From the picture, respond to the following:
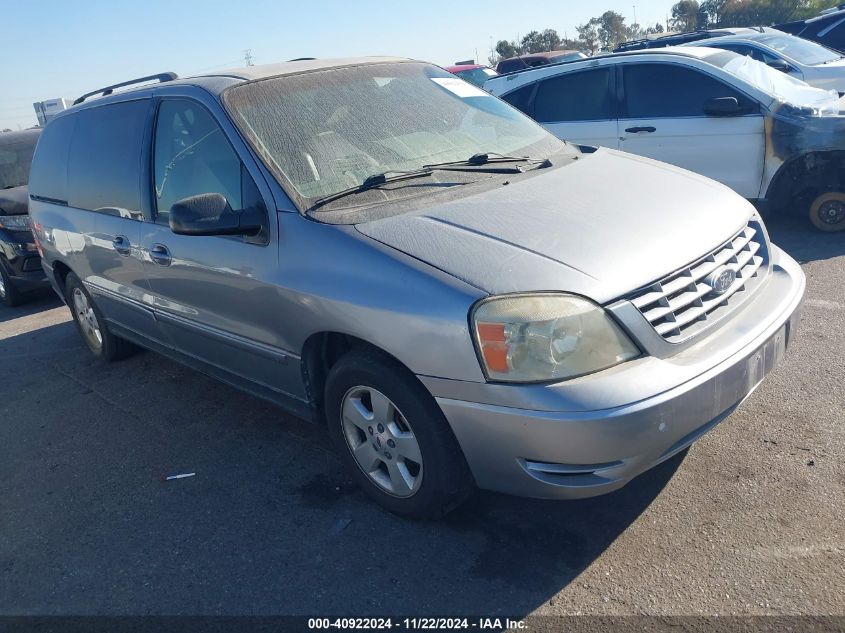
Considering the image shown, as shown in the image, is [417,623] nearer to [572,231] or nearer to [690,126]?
[572,231]

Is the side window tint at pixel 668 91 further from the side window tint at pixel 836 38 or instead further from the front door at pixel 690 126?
the side window tint at pixel 836 38

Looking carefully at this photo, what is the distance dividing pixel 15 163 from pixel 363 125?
6661 mm

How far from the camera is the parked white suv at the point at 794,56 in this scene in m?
9.78

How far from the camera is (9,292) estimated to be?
24.9 feet

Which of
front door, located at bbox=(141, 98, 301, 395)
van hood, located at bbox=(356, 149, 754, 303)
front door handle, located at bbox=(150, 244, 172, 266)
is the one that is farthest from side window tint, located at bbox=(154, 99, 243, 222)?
van hood, located at bbox=(356, 149, 754, 303)

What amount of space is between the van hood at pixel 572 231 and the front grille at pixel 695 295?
0.15 feet

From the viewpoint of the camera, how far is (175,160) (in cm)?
376

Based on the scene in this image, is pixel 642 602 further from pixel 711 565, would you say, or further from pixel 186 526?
pixel 186 526

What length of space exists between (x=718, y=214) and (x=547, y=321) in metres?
1.17

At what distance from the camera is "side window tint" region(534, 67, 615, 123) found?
7129 mm

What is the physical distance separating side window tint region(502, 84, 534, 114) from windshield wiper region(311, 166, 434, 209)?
186 inches

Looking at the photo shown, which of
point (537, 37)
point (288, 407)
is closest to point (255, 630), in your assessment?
point (288, 407)

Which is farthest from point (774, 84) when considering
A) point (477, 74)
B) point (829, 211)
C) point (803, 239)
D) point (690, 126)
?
point (477, 74)

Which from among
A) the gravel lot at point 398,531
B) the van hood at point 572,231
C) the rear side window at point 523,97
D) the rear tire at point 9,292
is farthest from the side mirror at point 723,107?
the rear tire at point 9,292
